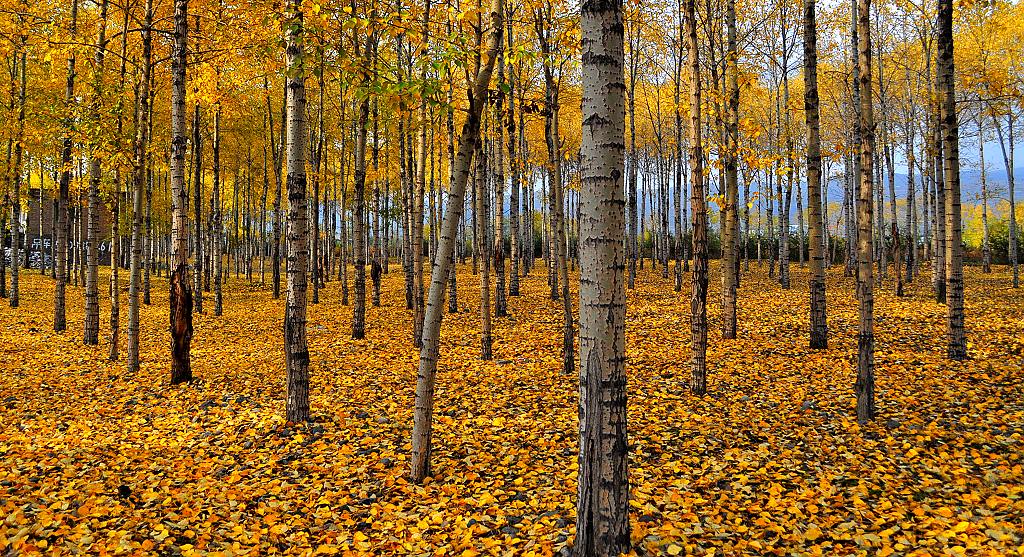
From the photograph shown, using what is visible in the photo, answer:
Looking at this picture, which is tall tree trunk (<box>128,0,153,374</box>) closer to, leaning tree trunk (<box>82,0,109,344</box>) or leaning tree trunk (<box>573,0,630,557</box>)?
leaning tree trunk (<box>82,0,109,344</box>)

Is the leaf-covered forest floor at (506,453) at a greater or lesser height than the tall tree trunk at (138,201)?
lesser

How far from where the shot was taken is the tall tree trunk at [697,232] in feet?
24.2

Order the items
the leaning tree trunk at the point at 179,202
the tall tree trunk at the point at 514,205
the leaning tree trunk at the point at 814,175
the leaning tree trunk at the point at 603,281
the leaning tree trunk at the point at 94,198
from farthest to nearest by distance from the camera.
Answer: the tall tree trunk at the point at 514,205, the leaning tree trunk at the point at 94,198, the leaning tree trunk at the point at 179,202, the leaning tree trunk at the point at 814,175, the leaning tree trunk at the point at 603,281

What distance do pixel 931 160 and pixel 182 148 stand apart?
23286 millimetres

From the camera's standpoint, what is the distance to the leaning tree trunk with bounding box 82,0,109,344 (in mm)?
8891

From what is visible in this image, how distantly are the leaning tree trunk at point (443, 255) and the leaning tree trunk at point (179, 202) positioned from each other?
17.5 ft

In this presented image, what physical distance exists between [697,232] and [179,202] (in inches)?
324

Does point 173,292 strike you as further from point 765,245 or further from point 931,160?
point 765,245

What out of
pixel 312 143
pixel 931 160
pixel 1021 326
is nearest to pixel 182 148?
pixel 312 143

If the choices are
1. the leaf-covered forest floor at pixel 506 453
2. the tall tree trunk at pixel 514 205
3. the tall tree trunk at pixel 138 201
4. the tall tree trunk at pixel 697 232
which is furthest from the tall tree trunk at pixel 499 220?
the tall tree trunk at pixel 138 201

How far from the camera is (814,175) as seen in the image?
8.93 metres

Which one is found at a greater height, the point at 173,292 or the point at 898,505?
the point at 173,292

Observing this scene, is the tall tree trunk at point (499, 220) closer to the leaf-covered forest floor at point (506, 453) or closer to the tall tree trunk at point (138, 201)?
the leaf-covered forest floor at point (506, 453)

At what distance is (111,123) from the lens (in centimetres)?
880
